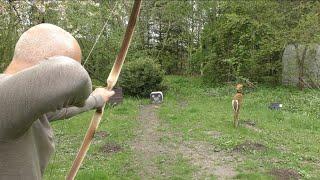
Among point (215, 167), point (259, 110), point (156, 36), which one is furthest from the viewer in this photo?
point (156, 36)

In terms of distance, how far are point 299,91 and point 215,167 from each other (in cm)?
700

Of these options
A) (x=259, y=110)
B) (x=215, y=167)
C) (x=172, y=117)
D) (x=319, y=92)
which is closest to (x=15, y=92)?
(x=215, y=167)

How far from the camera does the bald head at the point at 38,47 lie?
105 cm

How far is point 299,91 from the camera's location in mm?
12547

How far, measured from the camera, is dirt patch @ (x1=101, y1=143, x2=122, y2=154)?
22.8 ft

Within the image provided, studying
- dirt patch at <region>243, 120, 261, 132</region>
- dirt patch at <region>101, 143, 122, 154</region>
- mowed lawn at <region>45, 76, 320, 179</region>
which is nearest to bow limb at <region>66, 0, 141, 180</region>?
mowed lawn at <region>45, 76, 320, 179</region>

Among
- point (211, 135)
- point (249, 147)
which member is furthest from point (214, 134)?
point (249, 147)

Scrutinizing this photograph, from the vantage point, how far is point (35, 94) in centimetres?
87

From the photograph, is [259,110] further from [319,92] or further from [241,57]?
[241,57]

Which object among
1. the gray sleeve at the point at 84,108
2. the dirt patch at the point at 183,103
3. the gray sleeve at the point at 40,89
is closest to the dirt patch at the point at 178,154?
the dirt patch at the point at 183,103

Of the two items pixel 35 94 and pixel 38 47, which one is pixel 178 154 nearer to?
pixel 38 47

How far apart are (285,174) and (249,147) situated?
1.25m

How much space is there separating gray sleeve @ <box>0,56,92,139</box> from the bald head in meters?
0.14

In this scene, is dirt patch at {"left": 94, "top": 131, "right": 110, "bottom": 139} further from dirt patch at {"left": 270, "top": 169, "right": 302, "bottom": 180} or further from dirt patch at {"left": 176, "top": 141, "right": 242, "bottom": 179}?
dirt patch at {"left": 270, "top": 169, "right": 302, "bottom": 180}
